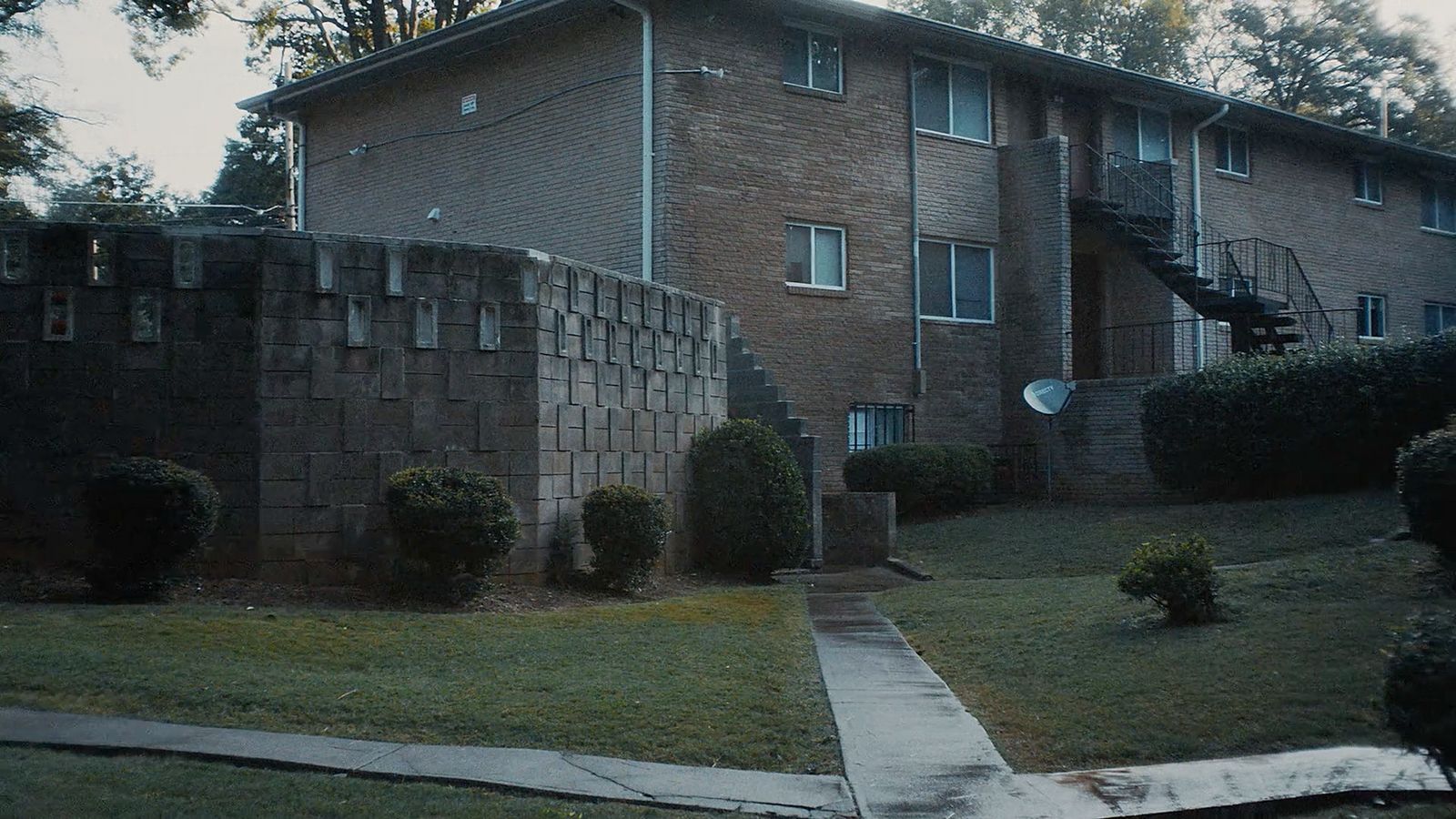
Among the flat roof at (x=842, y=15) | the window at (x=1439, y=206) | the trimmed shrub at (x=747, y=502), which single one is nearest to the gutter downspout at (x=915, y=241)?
the flat roof at (x=842, y=15)

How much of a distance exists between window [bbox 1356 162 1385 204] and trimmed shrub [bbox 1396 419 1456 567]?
22.5 meters

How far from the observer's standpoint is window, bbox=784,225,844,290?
818 inches

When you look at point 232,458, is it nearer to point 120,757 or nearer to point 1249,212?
point 120,757

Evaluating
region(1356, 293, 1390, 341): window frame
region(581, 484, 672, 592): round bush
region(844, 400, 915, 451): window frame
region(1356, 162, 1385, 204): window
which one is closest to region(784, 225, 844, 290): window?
region(844, 400, 915, 451): window frame

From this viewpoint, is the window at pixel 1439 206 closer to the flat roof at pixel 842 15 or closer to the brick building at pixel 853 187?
the flat roof at pixel 842 15

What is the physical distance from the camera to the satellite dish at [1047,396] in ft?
68.3

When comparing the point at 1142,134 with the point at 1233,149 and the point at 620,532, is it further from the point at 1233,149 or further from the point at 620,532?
the point at 620,532

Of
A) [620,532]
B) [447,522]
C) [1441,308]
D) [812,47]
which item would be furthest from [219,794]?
[1441,308]

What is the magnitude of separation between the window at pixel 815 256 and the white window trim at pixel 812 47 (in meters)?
2.20

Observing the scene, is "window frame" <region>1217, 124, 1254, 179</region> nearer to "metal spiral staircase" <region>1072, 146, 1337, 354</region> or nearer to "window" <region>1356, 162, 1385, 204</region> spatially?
"metal spiral staircase" <region>1072, 146, 1337, 354</region>

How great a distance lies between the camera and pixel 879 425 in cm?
2169

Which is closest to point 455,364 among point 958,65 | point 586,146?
point 586,146

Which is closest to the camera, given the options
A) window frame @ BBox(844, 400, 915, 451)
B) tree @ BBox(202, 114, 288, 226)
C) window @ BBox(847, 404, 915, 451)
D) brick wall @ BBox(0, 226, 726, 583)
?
brick wall @ BBox(0, 226, 726, 583)

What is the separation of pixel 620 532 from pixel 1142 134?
17345mm
